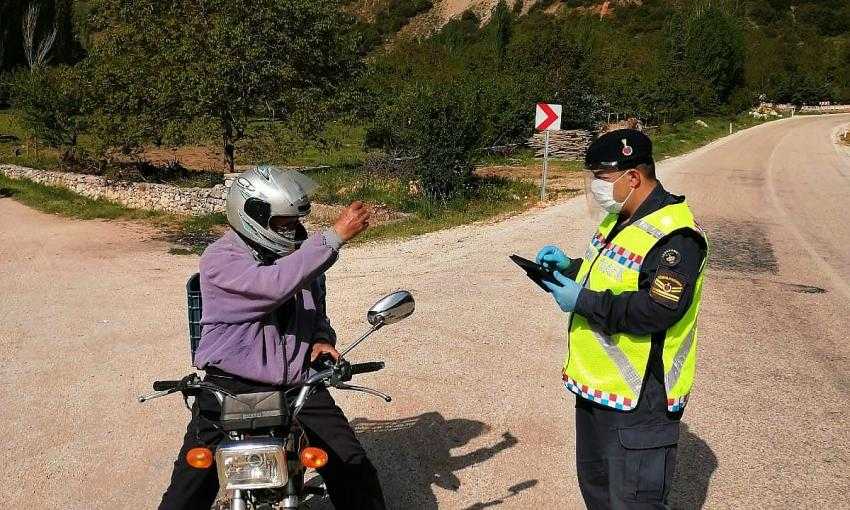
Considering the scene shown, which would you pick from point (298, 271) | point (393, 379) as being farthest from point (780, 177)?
point (298, 271)

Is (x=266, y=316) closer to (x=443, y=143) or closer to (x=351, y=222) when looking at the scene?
(x=351, y=222)

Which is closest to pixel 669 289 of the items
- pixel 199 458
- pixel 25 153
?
pixel 199 458

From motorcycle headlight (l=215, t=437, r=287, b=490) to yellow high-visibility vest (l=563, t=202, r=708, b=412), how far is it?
3.86 feet

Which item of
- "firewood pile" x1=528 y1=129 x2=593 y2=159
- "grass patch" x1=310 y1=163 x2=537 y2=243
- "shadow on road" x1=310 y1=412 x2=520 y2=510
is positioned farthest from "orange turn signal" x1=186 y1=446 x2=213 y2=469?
"firewood pile" x1=528 y1=129 x2=593 y2=159

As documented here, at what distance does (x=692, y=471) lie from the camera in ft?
13.7

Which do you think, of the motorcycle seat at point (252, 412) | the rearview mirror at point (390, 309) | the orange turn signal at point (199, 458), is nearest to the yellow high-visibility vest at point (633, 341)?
the rearview mirror at point (390, 309)

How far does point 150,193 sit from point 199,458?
14167 mm

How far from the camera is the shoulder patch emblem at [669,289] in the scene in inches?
92.2

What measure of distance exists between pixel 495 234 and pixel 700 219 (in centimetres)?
429

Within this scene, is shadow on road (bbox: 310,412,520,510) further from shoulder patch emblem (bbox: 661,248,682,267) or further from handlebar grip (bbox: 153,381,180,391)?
shoulder patch emblem (bbox: 661,248,682,267)

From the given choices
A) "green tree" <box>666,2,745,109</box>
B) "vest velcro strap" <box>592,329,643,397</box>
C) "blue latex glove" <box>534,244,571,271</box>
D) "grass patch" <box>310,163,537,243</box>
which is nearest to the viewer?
"vest velcro strap" <box>592,329,643,397</box>

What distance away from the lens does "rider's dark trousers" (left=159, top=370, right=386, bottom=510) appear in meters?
2.62

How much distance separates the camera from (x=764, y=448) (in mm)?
4496

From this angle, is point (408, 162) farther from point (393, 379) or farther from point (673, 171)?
point (393, 379)
